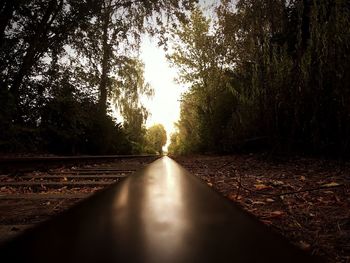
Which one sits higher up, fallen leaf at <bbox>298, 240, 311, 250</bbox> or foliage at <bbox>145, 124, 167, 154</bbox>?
foliage at <bbox>145, 124, 167, 154</bbox>

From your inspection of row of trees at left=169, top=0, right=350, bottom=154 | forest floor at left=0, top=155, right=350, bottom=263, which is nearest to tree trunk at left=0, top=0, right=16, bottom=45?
row of trees at left=169, top=0, right=350, bottom=154

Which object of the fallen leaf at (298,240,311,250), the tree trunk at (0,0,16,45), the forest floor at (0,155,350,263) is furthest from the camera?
the tree trunk at (0,0,16,45)

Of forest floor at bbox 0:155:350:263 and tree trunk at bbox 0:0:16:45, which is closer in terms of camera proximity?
forest floor at bbox 0:155:350:263

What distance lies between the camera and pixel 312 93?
5.13 m

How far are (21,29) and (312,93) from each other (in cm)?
1040

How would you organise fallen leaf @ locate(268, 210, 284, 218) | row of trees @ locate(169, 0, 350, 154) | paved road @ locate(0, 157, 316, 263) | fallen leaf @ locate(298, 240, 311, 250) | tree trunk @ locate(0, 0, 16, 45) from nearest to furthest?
paved road @ locate(0, 157, 316, 263)
fallen leaf @ locate(298, 240, 311, 250)
fallen leaf @ locate(268, 210, 284, 218)
row of trees @ locate(169, 0, 350, 154)
tree trunk @ locate(0, 0, 16, 45)

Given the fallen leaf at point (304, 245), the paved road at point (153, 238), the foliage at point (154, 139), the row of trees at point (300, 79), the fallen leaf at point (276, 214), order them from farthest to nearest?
1. the foliage at point (154, 139)
2. the row of trees at point (300, 79)
3. the fallen leaf at point (276, 214)
4. the fallen leaf at point (304, 245)
5. the paved road at point (153, 238)

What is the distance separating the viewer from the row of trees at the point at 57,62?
1038cm

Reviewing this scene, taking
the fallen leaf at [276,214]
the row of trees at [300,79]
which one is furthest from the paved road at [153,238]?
the row of trees at [300,79]

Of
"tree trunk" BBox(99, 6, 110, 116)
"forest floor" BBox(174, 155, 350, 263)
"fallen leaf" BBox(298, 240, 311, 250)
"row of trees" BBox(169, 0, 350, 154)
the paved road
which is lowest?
"forest floor" BBox(174, 155, 350, 263)

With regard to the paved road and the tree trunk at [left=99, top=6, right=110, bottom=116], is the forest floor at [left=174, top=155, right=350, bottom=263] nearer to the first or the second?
the paved road

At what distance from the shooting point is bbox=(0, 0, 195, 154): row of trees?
10375 mm

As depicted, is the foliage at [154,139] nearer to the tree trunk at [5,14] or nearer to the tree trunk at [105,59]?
the tree trunk at [105,59]

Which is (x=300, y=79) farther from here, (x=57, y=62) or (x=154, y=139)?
(x=154, y=139)
